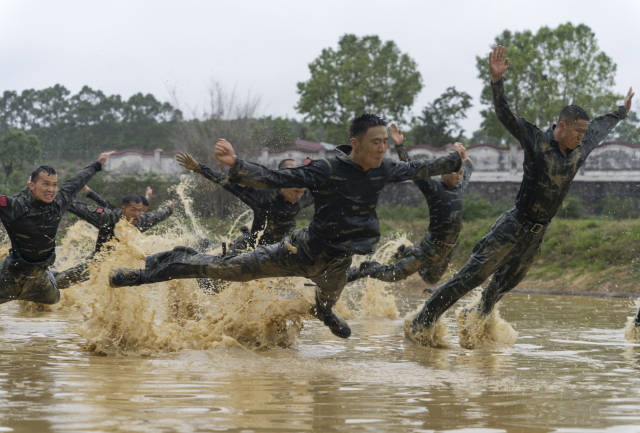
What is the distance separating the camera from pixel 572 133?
7.74 meters

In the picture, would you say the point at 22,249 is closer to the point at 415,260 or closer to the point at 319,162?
the point at 319,162

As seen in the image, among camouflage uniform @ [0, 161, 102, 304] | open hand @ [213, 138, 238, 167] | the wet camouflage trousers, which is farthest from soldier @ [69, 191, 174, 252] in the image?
open hand @ [213, 138, 238, 167]

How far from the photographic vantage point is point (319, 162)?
6.62m

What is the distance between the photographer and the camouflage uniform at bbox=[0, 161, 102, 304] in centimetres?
798

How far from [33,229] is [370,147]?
360cm

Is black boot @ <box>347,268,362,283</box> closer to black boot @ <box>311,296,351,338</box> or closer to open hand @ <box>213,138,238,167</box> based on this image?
black boot @ <box>311,296,351,338</box>

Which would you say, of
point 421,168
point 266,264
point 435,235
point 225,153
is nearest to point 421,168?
point 421,168

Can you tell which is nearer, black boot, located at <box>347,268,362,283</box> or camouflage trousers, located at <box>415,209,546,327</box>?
camouflage trousers, located at <box>415,209,546,327</box>

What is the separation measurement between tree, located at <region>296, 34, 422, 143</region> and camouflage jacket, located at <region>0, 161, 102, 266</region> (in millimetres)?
37223

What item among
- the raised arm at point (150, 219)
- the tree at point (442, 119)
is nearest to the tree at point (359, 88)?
the tree at point (442, 119)

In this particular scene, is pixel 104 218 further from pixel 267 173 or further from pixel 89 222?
pixel 267 173

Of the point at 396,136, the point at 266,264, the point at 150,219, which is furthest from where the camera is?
the point at 150,219

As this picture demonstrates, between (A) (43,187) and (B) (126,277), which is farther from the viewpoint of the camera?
(A) (43,187)

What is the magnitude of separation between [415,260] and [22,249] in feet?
15.9
